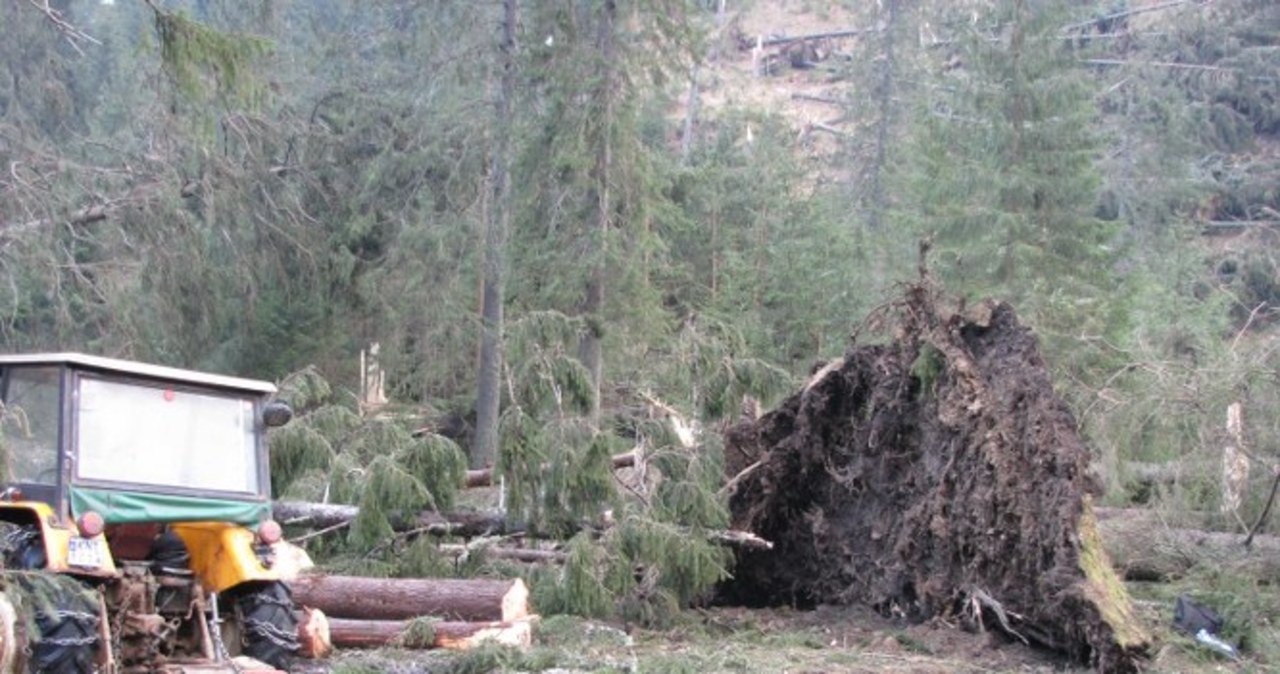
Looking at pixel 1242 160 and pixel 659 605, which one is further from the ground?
pixel 1242 160

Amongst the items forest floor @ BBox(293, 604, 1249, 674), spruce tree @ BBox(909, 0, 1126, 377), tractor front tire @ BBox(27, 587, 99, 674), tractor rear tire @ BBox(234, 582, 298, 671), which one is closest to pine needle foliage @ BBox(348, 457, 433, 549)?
forest floor @ BBox(293, 604, 1249, 674)

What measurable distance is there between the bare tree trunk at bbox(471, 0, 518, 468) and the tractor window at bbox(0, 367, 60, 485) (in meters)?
15.0

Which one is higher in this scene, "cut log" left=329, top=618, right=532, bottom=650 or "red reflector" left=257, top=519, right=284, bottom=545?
"red reflector" left=257, top=519, right=284, bottom=545

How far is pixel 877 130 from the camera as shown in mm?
37281

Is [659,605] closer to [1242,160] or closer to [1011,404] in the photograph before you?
[1011,404]

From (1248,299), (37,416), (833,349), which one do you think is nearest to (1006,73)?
(833,349)

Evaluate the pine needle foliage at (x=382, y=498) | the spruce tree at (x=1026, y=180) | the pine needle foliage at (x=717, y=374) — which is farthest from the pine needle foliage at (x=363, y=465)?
the spruce tree at (x=1026, y=180)

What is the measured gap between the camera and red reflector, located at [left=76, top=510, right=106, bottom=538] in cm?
655

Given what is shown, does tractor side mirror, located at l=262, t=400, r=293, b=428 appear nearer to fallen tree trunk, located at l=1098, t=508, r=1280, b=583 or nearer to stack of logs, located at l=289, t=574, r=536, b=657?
stack of logs, located at l=289, t=574, r=536, b=657

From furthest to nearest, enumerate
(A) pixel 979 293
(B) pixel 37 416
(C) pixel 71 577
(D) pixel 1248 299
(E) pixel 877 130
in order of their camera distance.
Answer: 1. (E) pixel 877 130
2. (D) pixel 1248 299
3. (A) pixel 979 293
4. (B) pixel 37 416
5. (C) pixel 71 577

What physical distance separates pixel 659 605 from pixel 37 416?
4.68 meters

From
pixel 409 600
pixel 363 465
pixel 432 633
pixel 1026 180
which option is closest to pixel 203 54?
pixel 409 600

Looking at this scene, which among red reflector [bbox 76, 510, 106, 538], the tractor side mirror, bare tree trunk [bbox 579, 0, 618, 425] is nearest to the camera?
red reflector [bbox 76, 510, 106, 538]

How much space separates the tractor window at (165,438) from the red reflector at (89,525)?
409mm
